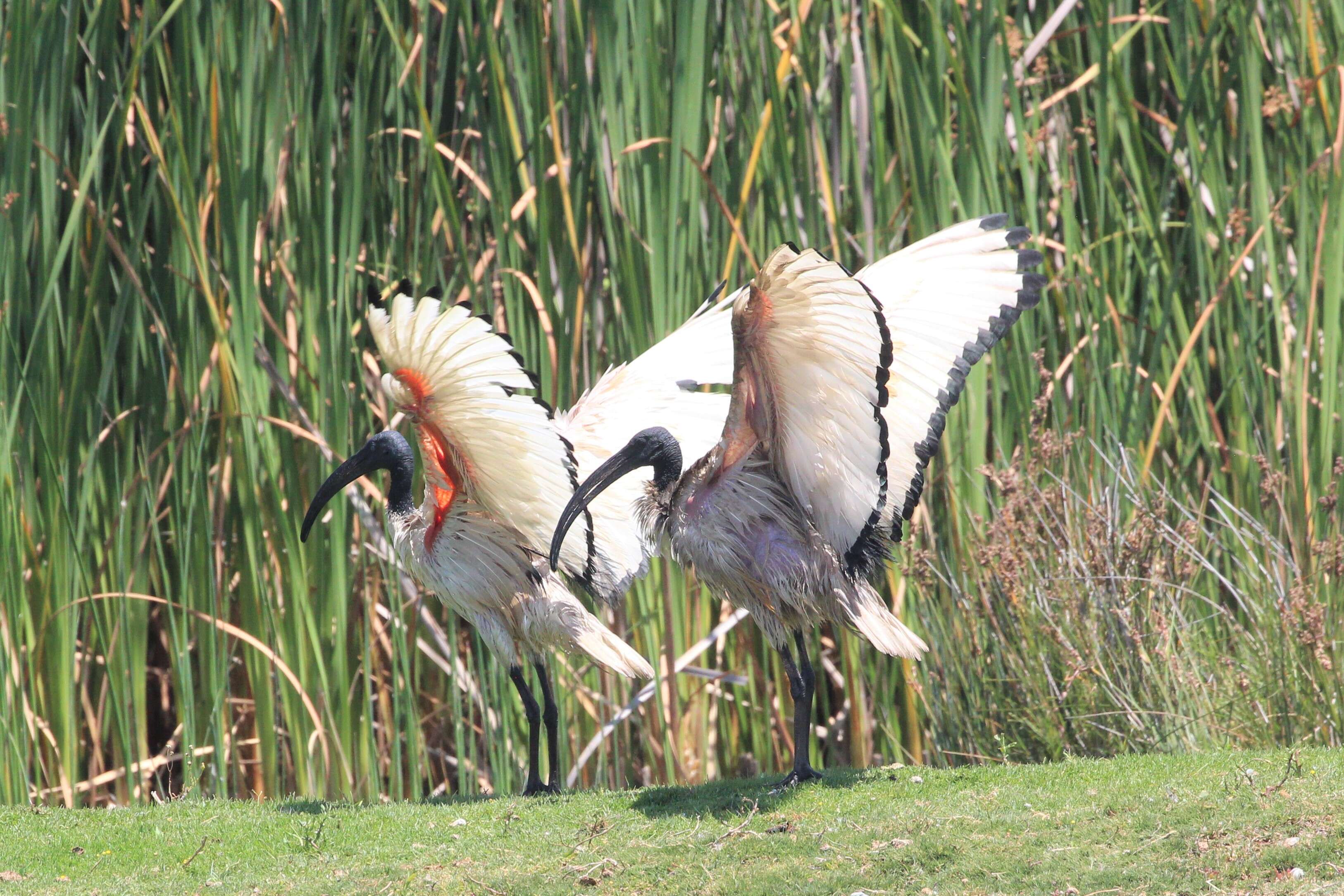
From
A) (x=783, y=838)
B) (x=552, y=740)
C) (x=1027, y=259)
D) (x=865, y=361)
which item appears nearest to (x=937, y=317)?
(x=1027, y=259)

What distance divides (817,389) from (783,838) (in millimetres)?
1300

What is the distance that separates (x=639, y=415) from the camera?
5.88m

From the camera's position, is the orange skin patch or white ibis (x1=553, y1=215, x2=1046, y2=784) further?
the orange skin patch

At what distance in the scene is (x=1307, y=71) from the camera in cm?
631

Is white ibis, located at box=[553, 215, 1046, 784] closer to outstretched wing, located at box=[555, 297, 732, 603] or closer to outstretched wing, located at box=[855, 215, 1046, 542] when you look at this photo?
outstretched wing, located at box=[855, 215, 1046, 542]

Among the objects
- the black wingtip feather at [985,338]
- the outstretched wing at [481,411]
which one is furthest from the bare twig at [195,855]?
the black wingtip feather at [985,338]

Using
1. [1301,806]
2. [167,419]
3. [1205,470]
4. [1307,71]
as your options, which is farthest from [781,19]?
[1301,806]

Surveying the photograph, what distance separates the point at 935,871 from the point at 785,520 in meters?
1.39

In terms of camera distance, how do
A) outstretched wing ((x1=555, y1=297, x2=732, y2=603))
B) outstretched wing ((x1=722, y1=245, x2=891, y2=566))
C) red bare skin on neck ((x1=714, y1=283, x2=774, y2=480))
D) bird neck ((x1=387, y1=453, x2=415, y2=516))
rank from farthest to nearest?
bird neck ((x1=387, y1=453, x2=415, y2=516))
outstretched wing ((x1=555, y1=297, x2=732, y2=603))
red bare skin on neck ((x1=714, y1=283, x2=774, y2=480))
outstretched wing ((x1=722, y1=245, x2=891, y2=566))

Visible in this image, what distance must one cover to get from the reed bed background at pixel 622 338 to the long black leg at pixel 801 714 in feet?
3.47

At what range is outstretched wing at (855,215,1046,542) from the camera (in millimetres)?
4754

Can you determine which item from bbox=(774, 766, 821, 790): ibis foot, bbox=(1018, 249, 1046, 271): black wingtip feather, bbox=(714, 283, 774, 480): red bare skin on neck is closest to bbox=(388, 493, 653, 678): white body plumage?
bbox=(774, 766, 821, 790): ibis foot

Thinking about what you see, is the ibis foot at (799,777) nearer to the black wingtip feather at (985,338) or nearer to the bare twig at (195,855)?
the black wingtip feather at (985,338)

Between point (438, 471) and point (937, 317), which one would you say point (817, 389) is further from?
point (438, 471)
